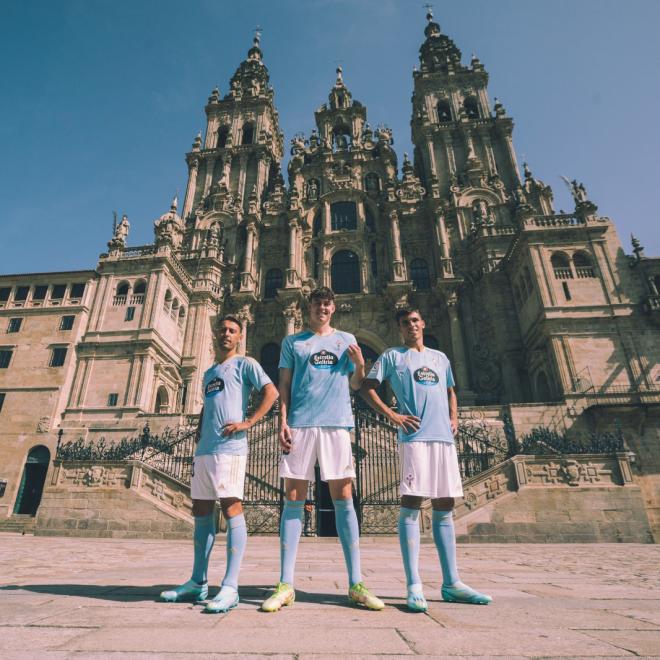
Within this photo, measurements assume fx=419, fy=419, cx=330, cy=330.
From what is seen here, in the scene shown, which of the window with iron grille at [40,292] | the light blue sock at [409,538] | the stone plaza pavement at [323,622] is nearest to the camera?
the stone plaza pavement at [323,622]

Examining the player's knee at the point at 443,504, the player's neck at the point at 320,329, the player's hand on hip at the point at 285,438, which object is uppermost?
the player's neck at the point at 320,329

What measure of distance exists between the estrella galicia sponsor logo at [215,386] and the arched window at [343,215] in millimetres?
27992

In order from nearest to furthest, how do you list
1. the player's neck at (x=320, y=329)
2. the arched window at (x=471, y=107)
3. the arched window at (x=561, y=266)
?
the player's neck at (x=320, y=329), the arched window at (x=561, y=266), the arched window at (x=471, y=107)

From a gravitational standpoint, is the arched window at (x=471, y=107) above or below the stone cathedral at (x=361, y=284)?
above

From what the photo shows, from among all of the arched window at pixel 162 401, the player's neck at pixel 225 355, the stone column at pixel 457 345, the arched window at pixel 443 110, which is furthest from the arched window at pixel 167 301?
the arched window at pixel 443 110

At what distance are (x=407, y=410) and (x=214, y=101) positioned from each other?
42863mm

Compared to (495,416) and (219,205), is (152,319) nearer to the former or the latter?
A: (219,205)

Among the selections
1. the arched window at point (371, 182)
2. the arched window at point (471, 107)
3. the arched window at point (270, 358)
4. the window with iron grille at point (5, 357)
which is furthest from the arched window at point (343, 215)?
the window with iron grille at point (5, 357)

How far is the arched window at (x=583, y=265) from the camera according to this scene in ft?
70.1

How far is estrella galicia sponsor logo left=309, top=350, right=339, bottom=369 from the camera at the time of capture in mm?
3834

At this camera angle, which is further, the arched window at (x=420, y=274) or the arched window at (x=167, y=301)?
the arched window at (x=420, y=274)

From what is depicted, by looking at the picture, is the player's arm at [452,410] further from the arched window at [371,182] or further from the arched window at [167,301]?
the arched window at [371,182]

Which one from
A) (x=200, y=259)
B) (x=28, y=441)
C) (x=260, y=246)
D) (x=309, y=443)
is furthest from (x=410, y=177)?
(x=309, y=443)

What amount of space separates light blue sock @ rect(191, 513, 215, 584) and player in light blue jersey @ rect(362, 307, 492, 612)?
64.2 inches
